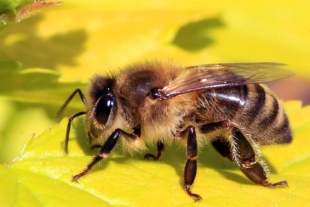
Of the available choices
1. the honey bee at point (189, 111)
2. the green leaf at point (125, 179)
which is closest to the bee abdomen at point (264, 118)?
the honey bee at point (189, 111)

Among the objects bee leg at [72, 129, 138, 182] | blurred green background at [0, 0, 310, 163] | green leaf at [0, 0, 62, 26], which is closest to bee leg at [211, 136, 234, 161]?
bee leg at [72, 129, 138, 182]

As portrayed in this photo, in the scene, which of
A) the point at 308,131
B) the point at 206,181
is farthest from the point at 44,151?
the point at 308,131

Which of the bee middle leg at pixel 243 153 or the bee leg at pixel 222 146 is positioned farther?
the bee leg at pixel 222 146

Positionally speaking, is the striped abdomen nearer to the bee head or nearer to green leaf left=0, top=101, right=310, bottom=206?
green leaf left=0, top=101, right=310, bottom=206

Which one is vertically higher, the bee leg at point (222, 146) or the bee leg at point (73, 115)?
the bee leg at point (73, 115)

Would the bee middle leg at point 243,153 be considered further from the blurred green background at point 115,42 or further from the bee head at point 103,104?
the blurred green background at point 115,42

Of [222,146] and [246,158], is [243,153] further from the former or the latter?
[222,146]

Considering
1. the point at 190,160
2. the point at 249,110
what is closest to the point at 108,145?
the point at 190,160
